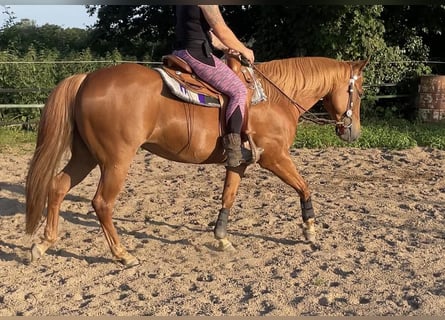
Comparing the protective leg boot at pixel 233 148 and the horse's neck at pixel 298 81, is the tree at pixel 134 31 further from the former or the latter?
the protective leg boot at pixel 233 148

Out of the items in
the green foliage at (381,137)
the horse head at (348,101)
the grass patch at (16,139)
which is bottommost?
the grass patch at (16,139)

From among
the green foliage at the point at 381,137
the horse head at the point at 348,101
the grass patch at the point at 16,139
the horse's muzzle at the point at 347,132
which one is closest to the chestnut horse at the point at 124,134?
the horse head at the point at 348,101

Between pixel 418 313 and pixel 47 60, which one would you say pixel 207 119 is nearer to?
pixel 418 313

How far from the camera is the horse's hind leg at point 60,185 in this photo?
4406 mm

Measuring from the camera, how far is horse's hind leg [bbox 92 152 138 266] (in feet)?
13.6

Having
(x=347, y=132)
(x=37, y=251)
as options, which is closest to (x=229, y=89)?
(x=347, y=132)

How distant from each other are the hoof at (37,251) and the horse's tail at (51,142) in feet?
0.73

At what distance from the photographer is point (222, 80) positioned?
4340 millimetres

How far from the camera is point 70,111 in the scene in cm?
420

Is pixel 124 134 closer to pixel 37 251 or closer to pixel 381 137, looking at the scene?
pixel 37 251

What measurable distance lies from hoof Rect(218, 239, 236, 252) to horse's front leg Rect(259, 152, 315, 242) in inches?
27.5

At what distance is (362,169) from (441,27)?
8572 millimetres

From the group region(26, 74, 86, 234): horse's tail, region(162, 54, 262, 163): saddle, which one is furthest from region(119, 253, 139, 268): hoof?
region(162, 54, 262, 163): saddle

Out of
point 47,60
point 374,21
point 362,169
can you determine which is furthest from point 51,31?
point 362,169
